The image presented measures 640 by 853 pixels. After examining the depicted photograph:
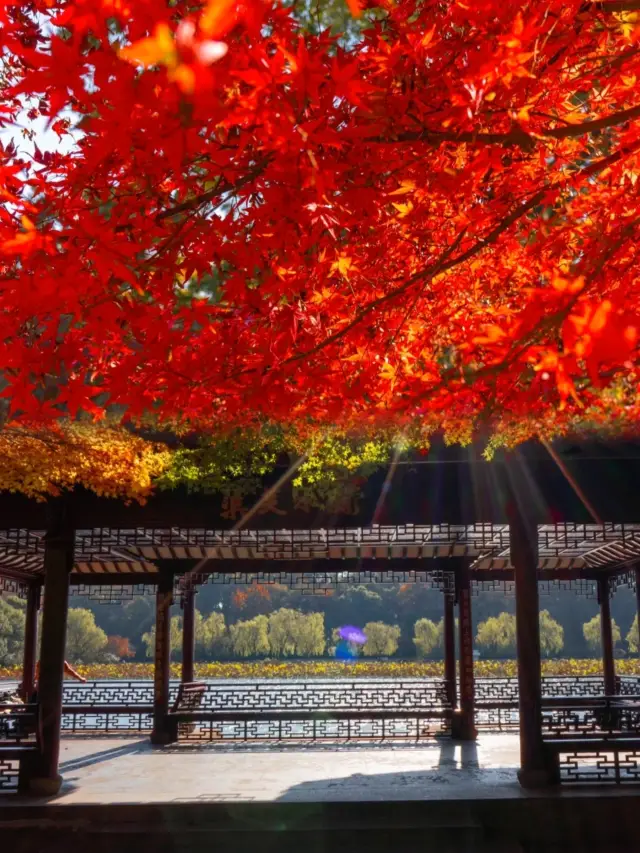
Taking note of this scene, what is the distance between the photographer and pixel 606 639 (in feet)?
53.5

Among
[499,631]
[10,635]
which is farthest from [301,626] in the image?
[10,635]

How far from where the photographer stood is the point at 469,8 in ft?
9.61

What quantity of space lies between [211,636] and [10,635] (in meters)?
10.2

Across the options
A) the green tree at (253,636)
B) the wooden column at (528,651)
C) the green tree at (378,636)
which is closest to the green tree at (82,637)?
the green tree at (253,636)

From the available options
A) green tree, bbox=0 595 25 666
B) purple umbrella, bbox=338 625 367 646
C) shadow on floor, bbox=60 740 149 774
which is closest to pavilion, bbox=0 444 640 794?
shadow on floor, bbox=60 740 149 774

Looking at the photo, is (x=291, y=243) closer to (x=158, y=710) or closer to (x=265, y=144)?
(x=265, y=144)

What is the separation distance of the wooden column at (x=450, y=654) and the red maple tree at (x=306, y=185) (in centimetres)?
1057

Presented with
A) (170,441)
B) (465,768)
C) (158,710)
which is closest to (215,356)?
(170,441)

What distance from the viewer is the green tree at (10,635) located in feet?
132

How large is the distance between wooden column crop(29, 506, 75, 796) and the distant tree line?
3286cm

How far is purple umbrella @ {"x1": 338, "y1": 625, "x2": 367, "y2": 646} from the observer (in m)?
49.0

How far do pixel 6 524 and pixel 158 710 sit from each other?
6.74 meters

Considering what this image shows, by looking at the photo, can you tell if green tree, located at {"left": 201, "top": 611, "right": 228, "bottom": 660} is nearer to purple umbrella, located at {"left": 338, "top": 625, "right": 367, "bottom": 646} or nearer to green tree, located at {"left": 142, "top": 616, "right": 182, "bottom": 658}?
green tree, located at {"left": 142, "top": 616, "right": 182, "bottom": 658}

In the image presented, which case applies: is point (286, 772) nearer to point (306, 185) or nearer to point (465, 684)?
point (465, 684)
